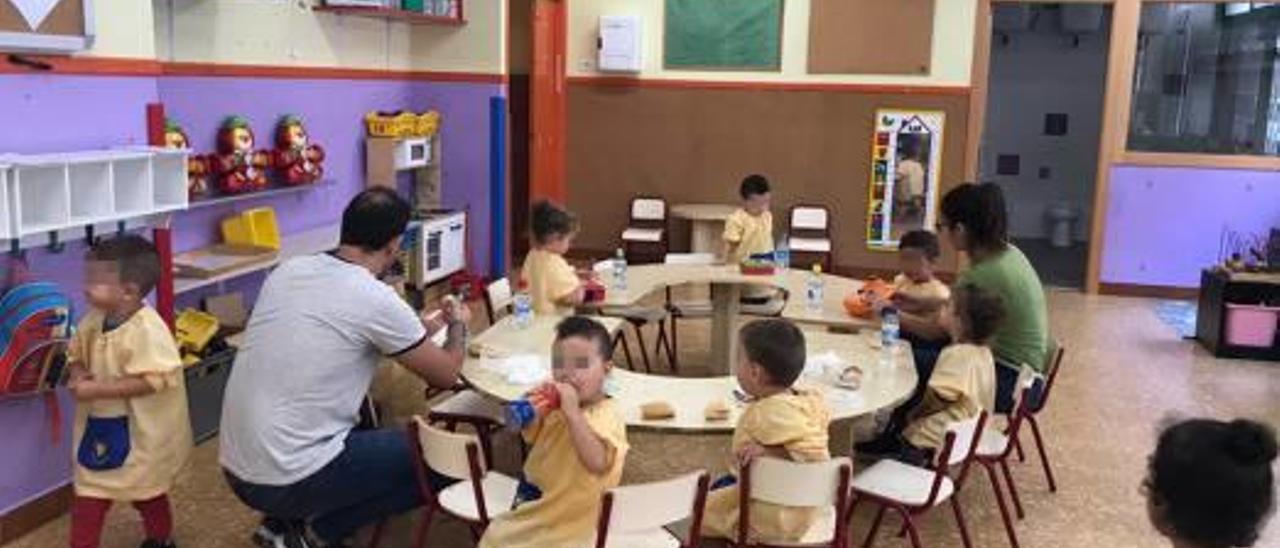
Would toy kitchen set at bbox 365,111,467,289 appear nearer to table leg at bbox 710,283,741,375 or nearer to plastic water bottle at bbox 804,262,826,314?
table leg at bbox 710,283,741,375

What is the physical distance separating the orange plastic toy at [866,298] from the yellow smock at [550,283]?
47.7 inches

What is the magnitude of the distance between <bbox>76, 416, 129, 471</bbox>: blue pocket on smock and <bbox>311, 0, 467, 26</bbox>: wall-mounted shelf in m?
3.64

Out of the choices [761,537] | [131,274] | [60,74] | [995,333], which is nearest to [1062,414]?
[995,333]

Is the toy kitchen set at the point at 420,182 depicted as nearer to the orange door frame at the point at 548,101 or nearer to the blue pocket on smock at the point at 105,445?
the orange door frame at the point at 548,101

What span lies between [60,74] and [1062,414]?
4795mm

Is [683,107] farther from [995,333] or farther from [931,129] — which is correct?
[995,333]

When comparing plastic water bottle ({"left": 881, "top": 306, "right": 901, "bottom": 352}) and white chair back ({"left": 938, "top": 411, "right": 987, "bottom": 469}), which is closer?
white chair back ({"left": 938, "top": 411, "right": 987, "bottom": 469})

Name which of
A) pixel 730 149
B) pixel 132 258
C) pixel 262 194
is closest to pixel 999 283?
pixel 132 258

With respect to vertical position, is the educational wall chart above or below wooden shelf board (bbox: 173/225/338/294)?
above

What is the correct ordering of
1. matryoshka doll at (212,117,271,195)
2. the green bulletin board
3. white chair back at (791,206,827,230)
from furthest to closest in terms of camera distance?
white chair back at (791,206,827,230) → the green bulletin board → matryoshka doll at (212,117,271,195)

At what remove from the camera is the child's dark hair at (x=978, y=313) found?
3939mm

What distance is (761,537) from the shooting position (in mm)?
3080

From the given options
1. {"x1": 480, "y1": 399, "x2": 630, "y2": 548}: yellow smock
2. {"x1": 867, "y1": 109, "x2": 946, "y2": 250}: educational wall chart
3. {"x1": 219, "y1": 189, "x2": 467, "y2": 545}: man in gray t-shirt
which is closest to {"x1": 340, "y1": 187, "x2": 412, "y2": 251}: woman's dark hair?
{"x1": 219, "y1": 189, "x2": 467, "y2": 545}: man in gray t-shirt

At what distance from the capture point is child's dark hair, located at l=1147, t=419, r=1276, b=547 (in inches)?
74.3
